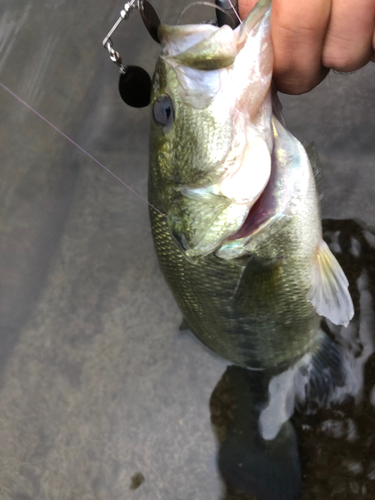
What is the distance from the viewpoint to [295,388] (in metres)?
1.28

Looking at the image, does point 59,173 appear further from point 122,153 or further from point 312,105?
point 312,105

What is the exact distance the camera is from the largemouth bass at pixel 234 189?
628 millimetres

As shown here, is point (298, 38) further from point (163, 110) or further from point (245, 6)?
point (163, 110)

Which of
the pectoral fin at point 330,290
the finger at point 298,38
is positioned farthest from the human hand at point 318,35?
the pectoral fin at point 330,290

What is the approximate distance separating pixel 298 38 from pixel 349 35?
0.08 m

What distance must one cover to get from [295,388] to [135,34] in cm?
153

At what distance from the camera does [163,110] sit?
2.38ft

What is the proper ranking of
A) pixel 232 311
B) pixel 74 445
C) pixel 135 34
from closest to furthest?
pixel 232 311
pixel 74 445
pixel 135 34

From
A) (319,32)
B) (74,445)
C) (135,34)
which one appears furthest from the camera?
(135,34)

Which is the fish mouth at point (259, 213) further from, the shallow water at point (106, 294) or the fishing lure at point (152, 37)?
the shallow water at point (106, 294)

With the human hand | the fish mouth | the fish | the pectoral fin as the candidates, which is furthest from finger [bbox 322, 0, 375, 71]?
the pectoral fin

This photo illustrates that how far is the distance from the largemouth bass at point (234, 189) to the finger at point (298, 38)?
23mm

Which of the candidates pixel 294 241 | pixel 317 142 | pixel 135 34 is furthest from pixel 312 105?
pixel 294 241

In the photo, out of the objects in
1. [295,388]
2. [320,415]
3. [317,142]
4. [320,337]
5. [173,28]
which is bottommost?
[320,415]
